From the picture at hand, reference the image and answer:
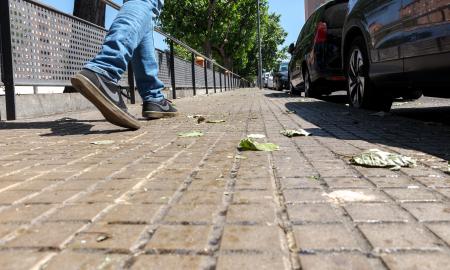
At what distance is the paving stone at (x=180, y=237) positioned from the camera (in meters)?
1.48

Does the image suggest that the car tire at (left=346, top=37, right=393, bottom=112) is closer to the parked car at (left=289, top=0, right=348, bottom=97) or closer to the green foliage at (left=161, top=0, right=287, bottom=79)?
the parked car at (left=289, top=0, right=348, bottom=97)

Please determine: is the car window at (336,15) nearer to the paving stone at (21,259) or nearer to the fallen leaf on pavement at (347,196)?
the fallen leaf on pavement at (347,196)

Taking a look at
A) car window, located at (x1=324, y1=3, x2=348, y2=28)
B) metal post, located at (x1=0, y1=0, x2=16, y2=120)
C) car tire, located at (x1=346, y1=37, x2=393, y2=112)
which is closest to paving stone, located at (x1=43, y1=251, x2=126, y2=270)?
metal post, located at (x1=0, y1=0, x2=16, y2=120)

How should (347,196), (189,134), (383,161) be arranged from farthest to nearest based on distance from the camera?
(189,134) < (383,161) < (347,196)

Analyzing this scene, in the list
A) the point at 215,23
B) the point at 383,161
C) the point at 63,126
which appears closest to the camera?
the point at 383,161

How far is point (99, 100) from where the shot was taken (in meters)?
3.89

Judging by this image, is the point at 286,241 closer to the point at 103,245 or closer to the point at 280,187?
the point at 103,245

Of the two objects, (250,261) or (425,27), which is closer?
(250,261)

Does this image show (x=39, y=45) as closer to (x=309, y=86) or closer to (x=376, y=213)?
(x=309, y=86)

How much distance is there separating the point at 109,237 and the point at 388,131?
3099 mm

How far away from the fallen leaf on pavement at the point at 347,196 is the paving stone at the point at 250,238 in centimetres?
44

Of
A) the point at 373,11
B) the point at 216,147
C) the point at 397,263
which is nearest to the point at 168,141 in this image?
the point at 216,147

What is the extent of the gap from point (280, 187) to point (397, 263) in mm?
880

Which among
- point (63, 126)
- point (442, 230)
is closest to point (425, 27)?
point (442, 230)
